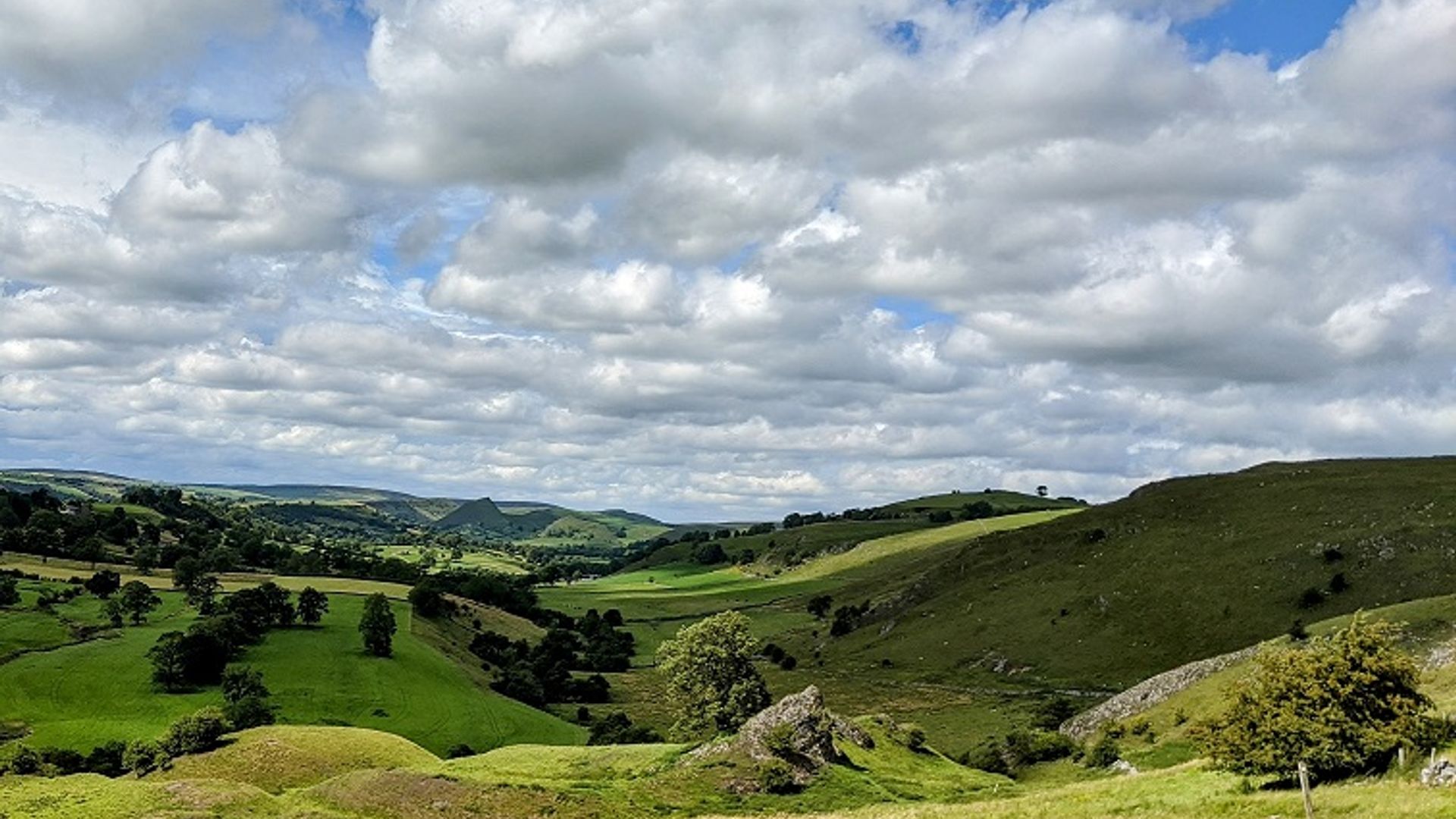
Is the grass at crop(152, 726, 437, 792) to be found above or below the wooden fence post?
below

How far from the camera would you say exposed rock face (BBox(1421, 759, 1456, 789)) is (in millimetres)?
33719

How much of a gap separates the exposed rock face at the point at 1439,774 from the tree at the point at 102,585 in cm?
21049

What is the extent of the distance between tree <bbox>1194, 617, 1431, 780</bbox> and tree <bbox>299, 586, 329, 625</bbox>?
547 ft

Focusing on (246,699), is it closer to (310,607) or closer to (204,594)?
(310,607)

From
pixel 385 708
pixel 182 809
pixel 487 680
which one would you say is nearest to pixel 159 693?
pixel 385 708

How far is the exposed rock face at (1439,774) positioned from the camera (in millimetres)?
33719

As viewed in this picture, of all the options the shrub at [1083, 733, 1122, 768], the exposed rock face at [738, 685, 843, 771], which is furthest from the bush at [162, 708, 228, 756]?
the shrub at [1083, 733, 1122, 768]

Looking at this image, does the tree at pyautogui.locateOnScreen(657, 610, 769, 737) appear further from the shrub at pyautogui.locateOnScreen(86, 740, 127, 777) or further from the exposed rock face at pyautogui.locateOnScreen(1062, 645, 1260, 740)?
the shrub at pyautogui.locateOnScreen(86, 740, 127, 777)

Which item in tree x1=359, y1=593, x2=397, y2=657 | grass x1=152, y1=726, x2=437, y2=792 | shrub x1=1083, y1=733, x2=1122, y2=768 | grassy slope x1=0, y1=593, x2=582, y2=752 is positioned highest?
shrub x1=1083, y1=733, x2=1122, y2=768

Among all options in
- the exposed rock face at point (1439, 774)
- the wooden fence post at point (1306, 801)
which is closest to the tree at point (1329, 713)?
the exposed rock face at point (1439, 774)

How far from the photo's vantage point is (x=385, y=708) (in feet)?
427

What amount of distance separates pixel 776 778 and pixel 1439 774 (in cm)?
3570

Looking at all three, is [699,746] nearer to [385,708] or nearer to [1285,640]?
[1285,640]

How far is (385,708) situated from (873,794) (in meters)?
91.8
